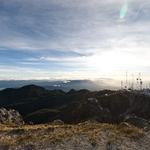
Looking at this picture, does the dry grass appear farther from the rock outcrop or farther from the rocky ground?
the rock outcrop

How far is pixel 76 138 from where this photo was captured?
41.6 meters

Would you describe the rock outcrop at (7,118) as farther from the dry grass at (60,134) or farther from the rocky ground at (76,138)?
the rocky ground at (76,138)

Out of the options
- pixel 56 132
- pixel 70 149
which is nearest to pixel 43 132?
pixel 56 132

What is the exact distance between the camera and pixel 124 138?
42625 mm

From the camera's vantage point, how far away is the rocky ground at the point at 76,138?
39.2 meters

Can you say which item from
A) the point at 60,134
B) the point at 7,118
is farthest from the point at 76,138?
the point at 7,118

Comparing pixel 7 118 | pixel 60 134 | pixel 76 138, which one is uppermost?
pixel 60 134

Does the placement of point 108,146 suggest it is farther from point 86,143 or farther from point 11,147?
point 11,147

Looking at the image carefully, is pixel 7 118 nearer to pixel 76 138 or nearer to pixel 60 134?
pixel 60 134

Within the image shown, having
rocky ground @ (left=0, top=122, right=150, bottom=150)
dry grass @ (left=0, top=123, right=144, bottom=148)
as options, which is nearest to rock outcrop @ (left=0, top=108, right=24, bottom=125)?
dry grass @ (left=0, top=123, right=144, bottom=148)

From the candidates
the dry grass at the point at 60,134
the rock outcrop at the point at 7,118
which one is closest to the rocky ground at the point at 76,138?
the dry grass at the point at 60,134

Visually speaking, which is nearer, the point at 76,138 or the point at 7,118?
the point at 76,138

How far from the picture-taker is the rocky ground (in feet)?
129

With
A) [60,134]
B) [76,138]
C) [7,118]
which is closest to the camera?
[76,138]
